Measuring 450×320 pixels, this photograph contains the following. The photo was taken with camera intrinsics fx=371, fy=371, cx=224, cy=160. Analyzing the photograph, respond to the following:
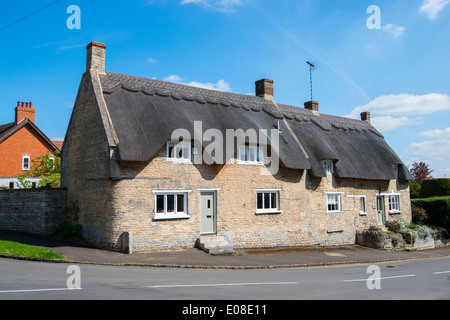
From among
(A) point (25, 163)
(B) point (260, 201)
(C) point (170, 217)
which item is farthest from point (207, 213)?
(A) point (25, 163)

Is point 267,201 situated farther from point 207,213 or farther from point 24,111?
point 24,111

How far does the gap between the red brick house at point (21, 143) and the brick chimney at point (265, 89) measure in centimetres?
1992

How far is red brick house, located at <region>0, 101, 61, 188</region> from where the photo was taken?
34.1 meters

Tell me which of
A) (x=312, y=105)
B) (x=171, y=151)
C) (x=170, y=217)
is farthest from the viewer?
(x=312, y=105)

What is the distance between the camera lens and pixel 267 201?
19500mm

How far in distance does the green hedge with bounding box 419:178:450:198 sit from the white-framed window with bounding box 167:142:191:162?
26.0m

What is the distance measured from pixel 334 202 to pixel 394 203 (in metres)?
6.96

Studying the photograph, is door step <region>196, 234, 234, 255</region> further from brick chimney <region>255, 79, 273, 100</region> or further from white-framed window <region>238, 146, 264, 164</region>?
brick chimney <region>255, 79, 273, 100</region>

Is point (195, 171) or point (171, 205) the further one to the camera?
point (195, 171)

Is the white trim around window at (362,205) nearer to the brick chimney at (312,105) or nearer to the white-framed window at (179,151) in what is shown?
the brick chimney at (312,105)

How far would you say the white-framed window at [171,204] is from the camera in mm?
16062

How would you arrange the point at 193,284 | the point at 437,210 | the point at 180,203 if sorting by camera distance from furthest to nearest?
the point at 437,210
the point at 180,203
the point at 193,284
